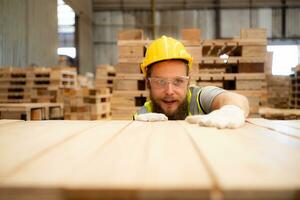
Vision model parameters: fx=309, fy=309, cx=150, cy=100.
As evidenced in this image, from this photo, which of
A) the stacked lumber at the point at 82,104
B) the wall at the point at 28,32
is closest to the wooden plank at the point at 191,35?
the stacked lumber at the point at 82,104

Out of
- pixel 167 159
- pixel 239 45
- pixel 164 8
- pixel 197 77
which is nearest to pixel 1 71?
pixel 197 77

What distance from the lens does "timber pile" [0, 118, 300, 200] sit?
727 millimetres

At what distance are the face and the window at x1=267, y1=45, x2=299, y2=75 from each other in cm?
1598

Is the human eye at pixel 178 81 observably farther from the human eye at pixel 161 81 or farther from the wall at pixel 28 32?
the wall at pixel 28 32

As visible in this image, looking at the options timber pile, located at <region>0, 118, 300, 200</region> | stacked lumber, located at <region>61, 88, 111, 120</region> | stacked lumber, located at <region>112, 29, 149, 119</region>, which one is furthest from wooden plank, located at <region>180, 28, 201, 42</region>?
timber pile, located at <region>0, 118, 300, 200</region>

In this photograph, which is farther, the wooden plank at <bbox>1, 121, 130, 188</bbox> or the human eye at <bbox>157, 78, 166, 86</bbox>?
the human eye at <bbox>157, 78, 166, 86</bbox>

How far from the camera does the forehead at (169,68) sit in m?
3.17

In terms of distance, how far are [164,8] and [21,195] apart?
710 inches

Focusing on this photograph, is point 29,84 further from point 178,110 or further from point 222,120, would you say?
point 222,120

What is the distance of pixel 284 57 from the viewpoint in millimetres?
17938

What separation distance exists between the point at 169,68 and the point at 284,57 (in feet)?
54.8

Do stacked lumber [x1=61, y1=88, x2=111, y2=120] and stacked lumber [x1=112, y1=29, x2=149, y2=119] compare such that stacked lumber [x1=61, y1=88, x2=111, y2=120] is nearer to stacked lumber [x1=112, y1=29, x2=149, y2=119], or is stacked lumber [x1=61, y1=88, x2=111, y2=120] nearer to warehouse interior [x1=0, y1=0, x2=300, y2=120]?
warehouse interior [x1=0, y1=0, x2=300, y2=120]

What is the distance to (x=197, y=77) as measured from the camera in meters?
5.07

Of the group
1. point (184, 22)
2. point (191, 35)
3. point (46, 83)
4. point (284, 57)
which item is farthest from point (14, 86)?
point (284, 57)
